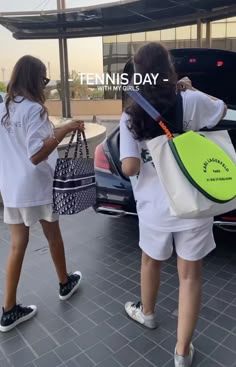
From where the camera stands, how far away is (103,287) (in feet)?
9.18

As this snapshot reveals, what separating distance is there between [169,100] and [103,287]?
1.62 m

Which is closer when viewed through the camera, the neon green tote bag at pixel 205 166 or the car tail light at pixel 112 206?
the neon green tote bag at pixel 205 166

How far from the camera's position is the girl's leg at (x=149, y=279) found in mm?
2076

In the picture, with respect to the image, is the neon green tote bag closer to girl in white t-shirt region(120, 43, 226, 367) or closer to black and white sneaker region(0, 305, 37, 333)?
girl in white t-shirt region(120, 43, 226, 367)

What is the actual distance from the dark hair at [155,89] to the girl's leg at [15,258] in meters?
1.07

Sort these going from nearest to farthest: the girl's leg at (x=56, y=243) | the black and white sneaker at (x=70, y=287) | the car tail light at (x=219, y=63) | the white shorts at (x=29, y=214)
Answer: the white shorts at (x=29, y=214), the girl's leg at (x=56, y=243), the black and white sneaker at (x=70, y=287), the car tail light at (x=219, y=63)

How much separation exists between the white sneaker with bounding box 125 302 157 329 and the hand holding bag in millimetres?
974

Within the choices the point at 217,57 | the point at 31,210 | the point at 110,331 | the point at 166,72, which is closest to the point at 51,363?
the point at 110,331

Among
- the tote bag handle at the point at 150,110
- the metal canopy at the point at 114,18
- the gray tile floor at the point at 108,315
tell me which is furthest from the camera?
the metal canopy at the point at 114,18

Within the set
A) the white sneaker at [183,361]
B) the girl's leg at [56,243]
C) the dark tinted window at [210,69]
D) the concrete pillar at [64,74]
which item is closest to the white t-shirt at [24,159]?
the girl's leg at [56,243]

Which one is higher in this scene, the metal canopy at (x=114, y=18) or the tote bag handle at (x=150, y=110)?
the metal canopy at (x=114, y=18)

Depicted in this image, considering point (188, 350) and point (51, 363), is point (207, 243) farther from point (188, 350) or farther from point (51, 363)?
point (51, 363)

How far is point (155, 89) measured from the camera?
5.59 ft

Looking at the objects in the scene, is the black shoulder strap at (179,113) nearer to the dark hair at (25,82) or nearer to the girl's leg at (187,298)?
the girl's leg at (187,298)
